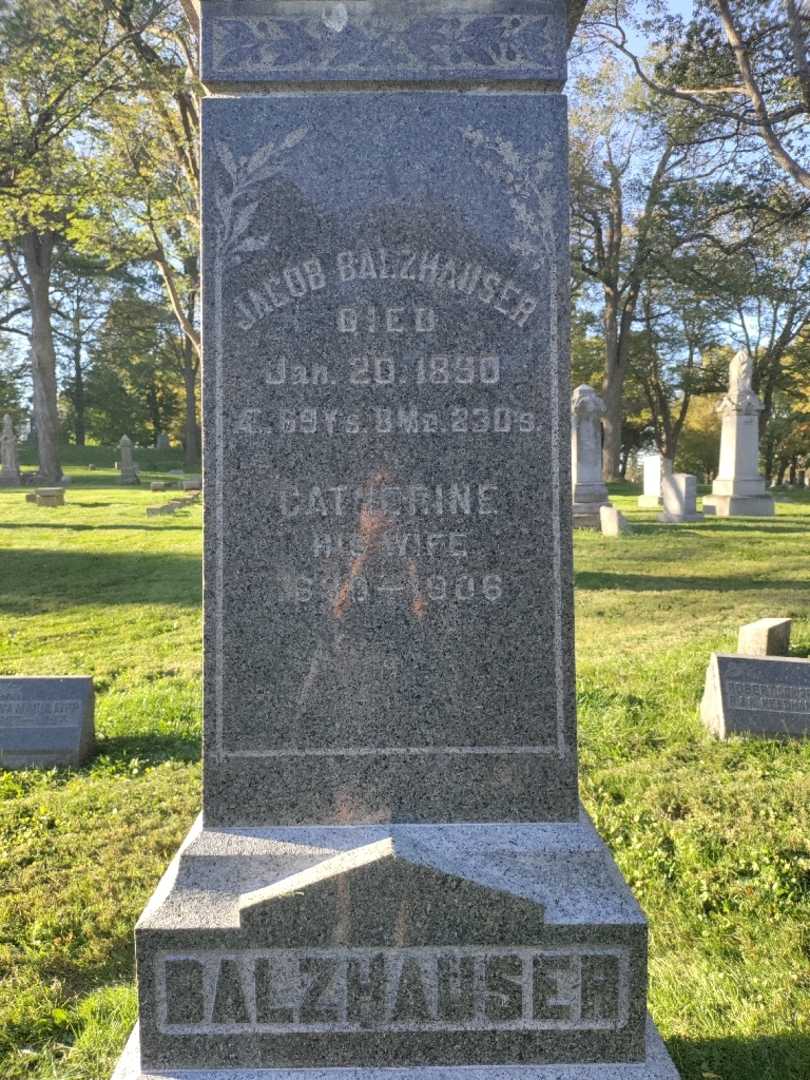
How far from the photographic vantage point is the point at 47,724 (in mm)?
5746

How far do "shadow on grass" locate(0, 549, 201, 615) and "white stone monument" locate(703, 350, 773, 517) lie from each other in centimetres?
1386

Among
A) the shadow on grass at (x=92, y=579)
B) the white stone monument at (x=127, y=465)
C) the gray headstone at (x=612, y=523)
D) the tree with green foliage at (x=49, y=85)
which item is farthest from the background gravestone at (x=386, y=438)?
the white stone monument at (x=127, y=465)

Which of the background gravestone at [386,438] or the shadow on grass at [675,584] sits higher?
the background gravestone at [386,438]

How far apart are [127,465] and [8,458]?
13.4ft

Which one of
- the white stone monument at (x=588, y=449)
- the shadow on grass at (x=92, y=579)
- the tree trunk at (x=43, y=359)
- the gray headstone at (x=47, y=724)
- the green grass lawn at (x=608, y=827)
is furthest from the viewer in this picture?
the tree trunk at (x=43, y=359)

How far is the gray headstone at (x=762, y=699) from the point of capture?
5688 millimetres

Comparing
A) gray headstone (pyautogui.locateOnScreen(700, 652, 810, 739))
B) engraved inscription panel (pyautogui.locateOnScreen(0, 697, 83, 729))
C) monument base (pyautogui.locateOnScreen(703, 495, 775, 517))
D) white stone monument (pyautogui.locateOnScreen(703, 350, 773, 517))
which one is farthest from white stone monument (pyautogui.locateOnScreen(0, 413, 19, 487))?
gray headstone (pyautogui.locateOnScreen(700, 652, 810, 739))

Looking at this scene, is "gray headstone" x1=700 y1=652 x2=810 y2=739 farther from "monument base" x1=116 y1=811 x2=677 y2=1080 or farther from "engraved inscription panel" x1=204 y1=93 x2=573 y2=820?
"monument base" x1=116 y1=811 x2=677 y2=1080

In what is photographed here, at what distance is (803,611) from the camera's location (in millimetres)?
9516

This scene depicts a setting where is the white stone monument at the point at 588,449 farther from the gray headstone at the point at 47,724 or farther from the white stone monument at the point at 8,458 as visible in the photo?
the white stone monument at the point at 8,458

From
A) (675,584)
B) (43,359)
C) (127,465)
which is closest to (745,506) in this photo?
(675,584)

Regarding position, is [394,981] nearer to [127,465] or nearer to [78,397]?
[127,465]

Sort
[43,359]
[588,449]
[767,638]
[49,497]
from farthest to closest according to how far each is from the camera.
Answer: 1. [43,359]
2. [49,497]
3. [588,449]
4. [767,638]

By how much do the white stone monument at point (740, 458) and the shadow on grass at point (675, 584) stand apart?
10142mm
